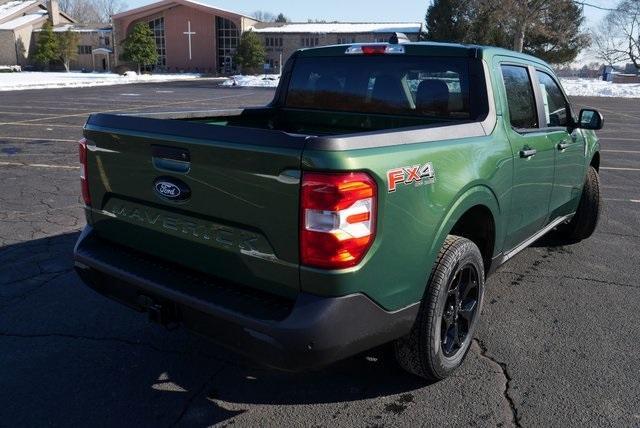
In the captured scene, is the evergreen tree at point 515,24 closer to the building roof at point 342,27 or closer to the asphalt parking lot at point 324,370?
the building roof at point 342,27

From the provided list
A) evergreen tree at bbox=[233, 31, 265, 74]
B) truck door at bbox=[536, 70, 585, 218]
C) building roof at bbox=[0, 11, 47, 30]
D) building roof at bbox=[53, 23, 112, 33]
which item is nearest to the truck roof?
truck door at bbox=[536, 70, 585, 218]

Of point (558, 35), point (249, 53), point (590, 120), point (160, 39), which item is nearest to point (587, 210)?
point (590, 120)

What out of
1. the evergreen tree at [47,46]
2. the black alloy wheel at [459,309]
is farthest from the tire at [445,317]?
the evergreen tree at [47,46]

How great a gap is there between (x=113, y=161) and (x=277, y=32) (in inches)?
2916

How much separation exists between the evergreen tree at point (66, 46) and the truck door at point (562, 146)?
71.1 meters

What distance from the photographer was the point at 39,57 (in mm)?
65375

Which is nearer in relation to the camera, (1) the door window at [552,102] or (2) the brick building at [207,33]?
(1) the door window at [552,102]

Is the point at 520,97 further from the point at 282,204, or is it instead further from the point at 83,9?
the point at 83,9

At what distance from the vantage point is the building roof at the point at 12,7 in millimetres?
75500

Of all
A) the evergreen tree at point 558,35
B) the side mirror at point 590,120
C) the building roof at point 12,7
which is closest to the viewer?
the side mirror at point 590,120

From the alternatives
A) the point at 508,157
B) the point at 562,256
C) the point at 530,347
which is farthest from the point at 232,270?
the point at 562,256

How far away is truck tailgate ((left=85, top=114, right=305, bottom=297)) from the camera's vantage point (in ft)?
7.74

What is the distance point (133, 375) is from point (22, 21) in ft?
270

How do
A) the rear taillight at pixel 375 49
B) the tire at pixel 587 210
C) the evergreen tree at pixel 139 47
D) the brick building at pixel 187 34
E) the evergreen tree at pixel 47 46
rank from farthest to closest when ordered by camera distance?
the brick building at pixel 187 34, the evergreen tree at pixel 47 46, the evergreen tree at pixel 139 47, the tire at pixel 587 210, the rear taillight at pixel 375 49
